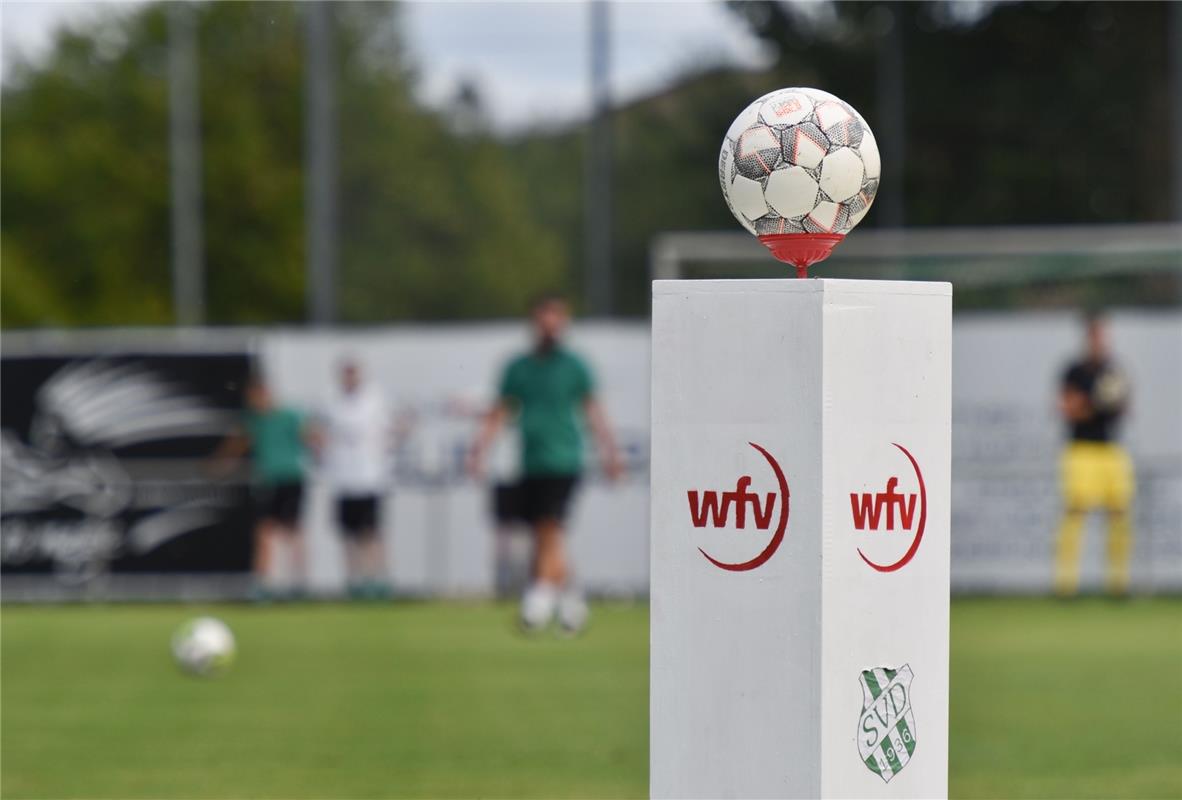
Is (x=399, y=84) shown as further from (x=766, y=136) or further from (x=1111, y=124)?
(x=766, y=136)

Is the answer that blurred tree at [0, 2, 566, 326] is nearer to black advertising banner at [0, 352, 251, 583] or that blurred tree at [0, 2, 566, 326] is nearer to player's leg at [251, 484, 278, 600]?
black advertising banner at [0, 352, 251, 583]

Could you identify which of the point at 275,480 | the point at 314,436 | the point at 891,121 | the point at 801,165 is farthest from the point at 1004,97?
the point at 801,165

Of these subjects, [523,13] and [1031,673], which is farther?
[523,13]

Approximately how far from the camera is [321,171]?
65.3ft

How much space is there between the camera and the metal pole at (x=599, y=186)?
2003cm

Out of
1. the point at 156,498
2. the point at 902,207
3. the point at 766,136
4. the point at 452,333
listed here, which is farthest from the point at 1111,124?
the point at 766,136

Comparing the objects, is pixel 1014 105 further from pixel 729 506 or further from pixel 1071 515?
pixel 729 506

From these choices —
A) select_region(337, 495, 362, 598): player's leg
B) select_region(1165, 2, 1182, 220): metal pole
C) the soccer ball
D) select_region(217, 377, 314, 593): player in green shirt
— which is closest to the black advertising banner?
select_region(217, 377, 314, 593): player in green shirt

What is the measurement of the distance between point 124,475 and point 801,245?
1388cm

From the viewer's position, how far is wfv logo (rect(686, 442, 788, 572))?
15.3 feet

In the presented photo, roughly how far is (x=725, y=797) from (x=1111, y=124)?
64.3 feet

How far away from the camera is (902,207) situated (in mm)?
22109

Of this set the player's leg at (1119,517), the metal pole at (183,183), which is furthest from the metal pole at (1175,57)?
the metal pole at (183,183)

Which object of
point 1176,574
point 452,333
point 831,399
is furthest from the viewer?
point 452,333
